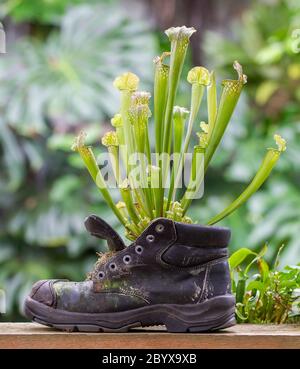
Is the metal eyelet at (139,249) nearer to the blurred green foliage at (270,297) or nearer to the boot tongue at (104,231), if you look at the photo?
the boot tongue at (104,231)

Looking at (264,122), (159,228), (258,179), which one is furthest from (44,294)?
(264,122)

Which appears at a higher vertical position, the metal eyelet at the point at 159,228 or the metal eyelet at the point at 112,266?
the metal eyelet at the point at 159,228

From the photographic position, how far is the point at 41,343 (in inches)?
41.4

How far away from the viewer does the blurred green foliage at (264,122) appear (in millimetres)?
3135

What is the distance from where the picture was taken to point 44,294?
1.12 meters

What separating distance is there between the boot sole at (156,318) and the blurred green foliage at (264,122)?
193 centimetres

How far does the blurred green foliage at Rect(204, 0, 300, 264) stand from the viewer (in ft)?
10.3

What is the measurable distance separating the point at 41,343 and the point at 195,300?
212 mm

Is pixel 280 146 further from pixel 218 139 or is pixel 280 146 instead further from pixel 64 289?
pixel 64 289

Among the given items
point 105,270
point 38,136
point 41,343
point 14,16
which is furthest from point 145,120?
point 14,16

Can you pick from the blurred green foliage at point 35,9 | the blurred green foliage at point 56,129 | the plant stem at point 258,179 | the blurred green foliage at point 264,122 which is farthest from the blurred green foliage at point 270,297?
the blurred green foliage at point 35,9

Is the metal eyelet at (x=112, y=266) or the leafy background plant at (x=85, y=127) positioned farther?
the leafy background plant at (x=85, y=127)

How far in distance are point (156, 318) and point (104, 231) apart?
143 mm
